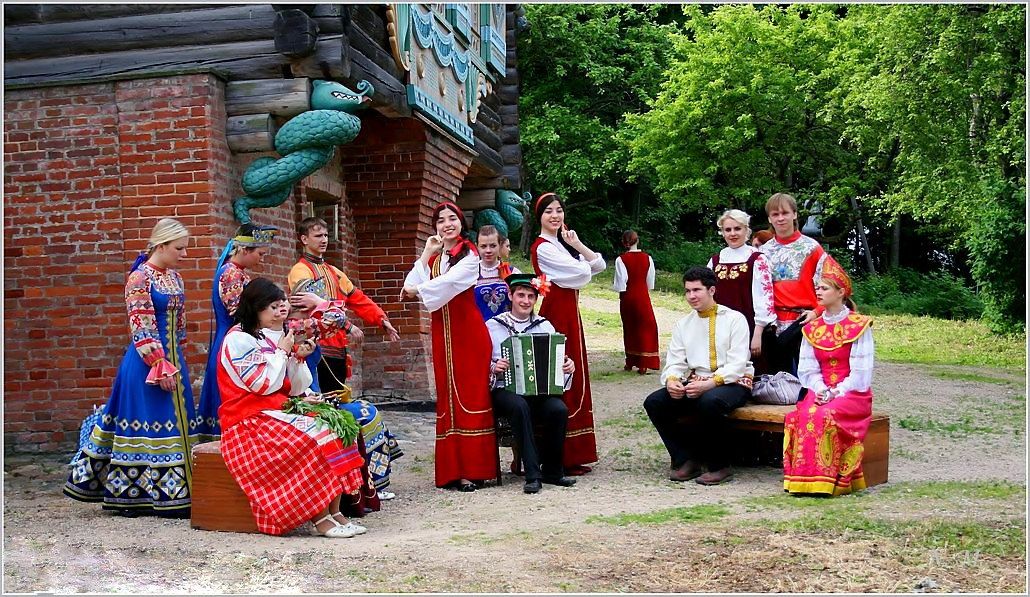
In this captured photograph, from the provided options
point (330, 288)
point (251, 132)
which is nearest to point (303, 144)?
point (251, 132)

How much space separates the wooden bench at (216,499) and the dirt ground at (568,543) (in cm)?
8

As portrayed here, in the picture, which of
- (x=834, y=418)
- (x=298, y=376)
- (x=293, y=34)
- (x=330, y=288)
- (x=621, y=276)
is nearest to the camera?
(x=298, y=376)

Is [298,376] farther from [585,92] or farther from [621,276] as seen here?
[585,92]

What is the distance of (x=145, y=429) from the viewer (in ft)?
20.9

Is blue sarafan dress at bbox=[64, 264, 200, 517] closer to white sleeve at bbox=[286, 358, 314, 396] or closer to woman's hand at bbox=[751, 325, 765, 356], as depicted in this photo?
white sleeve at bbox=[286, 358, 314, 396]

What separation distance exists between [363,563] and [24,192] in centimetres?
500

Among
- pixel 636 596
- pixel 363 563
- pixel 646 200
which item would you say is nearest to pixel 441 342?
pixel 363 563

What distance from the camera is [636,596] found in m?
4.30

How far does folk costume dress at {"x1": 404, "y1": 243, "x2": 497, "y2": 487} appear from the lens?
7.11 m

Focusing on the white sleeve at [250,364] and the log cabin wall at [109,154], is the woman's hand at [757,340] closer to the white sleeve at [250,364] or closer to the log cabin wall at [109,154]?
the white sleeve at [250,364]

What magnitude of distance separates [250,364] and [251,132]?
9.98ft

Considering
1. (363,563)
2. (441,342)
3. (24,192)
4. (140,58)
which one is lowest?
(363,563)

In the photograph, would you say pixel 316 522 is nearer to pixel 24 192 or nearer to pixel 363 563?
pixel 363 563

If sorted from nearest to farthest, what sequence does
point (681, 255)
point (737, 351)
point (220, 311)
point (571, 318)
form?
point (220, 311), point (737, 351), point (571, 318), point (681, 255)
